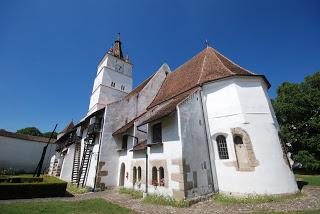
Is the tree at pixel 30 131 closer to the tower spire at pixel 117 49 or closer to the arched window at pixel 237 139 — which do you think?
the tower spire at pixel 117 49

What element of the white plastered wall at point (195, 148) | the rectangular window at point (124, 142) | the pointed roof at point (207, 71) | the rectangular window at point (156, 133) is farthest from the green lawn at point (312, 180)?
the rectangular window at point (124, 142)

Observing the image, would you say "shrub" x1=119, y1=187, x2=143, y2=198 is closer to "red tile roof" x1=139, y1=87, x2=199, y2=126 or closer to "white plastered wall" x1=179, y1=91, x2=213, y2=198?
"white plastered wall" x1=179, y1=91, x2=213, y2=198

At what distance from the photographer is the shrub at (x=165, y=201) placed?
9.00 metres

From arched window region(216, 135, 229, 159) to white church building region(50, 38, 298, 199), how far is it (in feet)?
0.22

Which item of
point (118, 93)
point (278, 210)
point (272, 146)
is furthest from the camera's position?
point (118, 93)

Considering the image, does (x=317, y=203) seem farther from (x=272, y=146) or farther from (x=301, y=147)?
(x=301, y=147)

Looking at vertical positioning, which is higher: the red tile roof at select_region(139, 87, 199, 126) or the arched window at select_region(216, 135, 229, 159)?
the red tile roof at select_region(139, 87, 199, 126)

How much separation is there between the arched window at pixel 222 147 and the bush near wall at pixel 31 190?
11.9m

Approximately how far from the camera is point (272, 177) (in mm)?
10016

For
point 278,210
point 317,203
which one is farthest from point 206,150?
point 317,203

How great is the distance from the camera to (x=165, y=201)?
9.72 meters

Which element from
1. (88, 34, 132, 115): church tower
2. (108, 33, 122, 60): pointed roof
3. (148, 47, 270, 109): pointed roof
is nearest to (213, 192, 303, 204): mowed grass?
(148, 47, 270, 109): pointed roof

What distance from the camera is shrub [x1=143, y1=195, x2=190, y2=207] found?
9.00m

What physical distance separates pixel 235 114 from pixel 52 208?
12039mm
